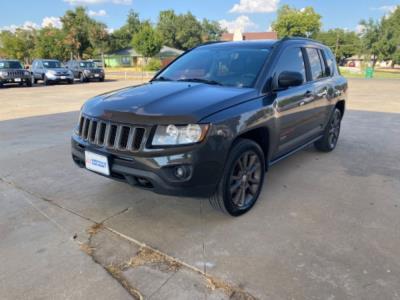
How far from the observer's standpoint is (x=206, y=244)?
2.83m

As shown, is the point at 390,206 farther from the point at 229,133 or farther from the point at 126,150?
the point at 126,150

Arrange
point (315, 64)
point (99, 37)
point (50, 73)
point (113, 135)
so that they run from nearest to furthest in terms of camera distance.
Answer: point (113, 135) < point (315, 64) < point (50, 73) < point (99, 37)

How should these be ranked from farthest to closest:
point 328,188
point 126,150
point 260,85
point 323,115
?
point 323,115, point 328,188, point 260,85, point 126,150

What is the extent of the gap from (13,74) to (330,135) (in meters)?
20.1

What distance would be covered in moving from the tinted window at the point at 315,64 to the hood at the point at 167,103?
1720 mm

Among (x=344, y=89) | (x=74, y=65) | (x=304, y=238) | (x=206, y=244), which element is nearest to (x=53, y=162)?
(x=206, y=244)

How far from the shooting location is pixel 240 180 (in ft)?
10.6

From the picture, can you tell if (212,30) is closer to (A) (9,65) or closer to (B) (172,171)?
(A) (9,65)

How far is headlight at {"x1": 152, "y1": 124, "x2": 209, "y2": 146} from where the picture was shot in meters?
2.67

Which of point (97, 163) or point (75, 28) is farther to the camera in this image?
point (75, 28)

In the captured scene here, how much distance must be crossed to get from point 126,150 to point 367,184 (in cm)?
311

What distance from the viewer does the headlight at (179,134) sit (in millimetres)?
2674

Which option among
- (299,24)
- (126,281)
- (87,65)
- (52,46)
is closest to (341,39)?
(299,24)

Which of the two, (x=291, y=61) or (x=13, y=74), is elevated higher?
(x=291, y=61)
